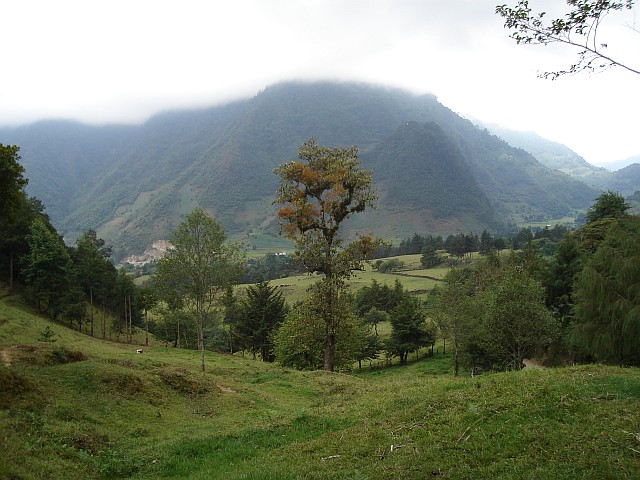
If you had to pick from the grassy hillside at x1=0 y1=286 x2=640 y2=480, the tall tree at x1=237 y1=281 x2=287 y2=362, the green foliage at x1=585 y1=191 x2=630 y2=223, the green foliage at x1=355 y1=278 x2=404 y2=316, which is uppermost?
the green foliage at x1=585 y1=191 x2=630 y2=223

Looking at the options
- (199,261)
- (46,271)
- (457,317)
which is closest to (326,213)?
(199,261)

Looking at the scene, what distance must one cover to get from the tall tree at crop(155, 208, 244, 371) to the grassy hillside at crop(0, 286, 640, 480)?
1079cm

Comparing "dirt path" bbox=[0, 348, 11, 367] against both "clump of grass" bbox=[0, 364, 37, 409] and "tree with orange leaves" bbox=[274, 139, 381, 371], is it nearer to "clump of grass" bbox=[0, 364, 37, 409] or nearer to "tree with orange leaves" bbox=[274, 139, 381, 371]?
"clump of grass" bbox=[0, 364, 37, 409]

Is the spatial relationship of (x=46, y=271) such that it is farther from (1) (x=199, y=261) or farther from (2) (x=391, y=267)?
(2) (x=391, y=267)

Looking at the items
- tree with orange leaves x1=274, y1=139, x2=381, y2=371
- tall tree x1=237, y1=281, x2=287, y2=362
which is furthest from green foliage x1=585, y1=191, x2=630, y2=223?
tall tree x1=237, y1=281, x2=287, y2=362

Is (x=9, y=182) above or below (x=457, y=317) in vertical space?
above

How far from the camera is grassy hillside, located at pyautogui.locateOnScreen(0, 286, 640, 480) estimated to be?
8.65 meters

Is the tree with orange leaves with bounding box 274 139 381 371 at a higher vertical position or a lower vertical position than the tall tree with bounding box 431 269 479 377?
higher

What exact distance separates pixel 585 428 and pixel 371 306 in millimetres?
87695

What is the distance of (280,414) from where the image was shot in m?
15.6

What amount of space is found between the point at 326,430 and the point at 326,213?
649 inches

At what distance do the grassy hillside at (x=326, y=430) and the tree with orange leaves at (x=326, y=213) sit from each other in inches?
382

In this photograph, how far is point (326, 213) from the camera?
89.1 feet

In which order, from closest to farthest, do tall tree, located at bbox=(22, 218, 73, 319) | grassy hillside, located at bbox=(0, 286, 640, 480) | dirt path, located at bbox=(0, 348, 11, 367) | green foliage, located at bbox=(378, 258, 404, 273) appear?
grassy hillside, located at bbox=(0, 286, 640, 480) < dirt path, located at bbox=(0, 348, 11, 367) < tall tree, located at bbox=(22, 218, 73, 319) < green foliage, located at bbox=(378, 258, 404, 273)
